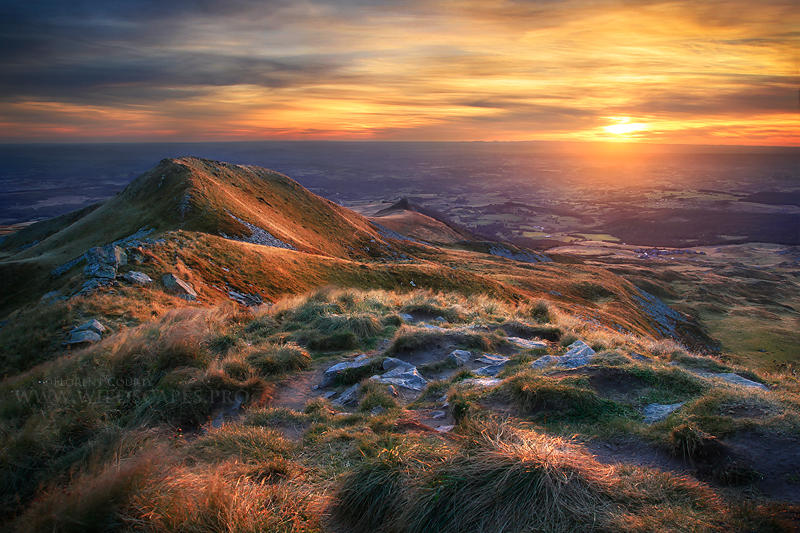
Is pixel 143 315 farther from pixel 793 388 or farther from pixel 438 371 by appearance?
pixel 793 388

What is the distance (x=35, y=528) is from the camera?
345 centimetres

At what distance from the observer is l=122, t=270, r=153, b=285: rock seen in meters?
14.2

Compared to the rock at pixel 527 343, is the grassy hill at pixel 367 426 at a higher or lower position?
higher

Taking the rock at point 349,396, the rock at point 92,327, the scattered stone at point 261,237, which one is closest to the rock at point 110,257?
the rock at point 92,327

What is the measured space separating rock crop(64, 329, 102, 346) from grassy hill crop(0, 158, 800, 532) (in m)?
0.21

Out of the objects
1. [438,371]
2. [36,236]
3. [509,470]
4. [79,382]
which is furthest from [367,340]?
[36,236]

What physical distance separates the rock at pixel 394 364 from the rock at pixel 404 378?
120 millimetres

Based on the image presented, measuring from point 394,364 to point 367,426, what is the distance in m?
2.83

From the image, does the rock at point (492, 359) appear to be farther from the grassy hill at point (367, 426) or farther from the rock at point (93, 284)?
the rock at point (93, 284)

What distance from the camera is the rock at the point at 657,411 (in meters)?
5.50

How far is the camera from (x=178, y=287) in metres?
15.5

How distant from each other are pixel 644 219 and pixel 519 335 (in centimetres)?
21625

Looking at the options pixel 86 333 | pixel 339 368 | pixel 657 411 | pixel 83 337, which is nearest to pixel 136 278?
pixel 86 333

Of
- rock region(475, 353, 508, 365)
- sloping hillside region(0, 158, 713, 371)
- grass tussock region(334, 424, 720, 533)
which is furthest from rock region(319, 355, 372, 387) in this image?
sloping hillside region(0, 158, 713, 371)
